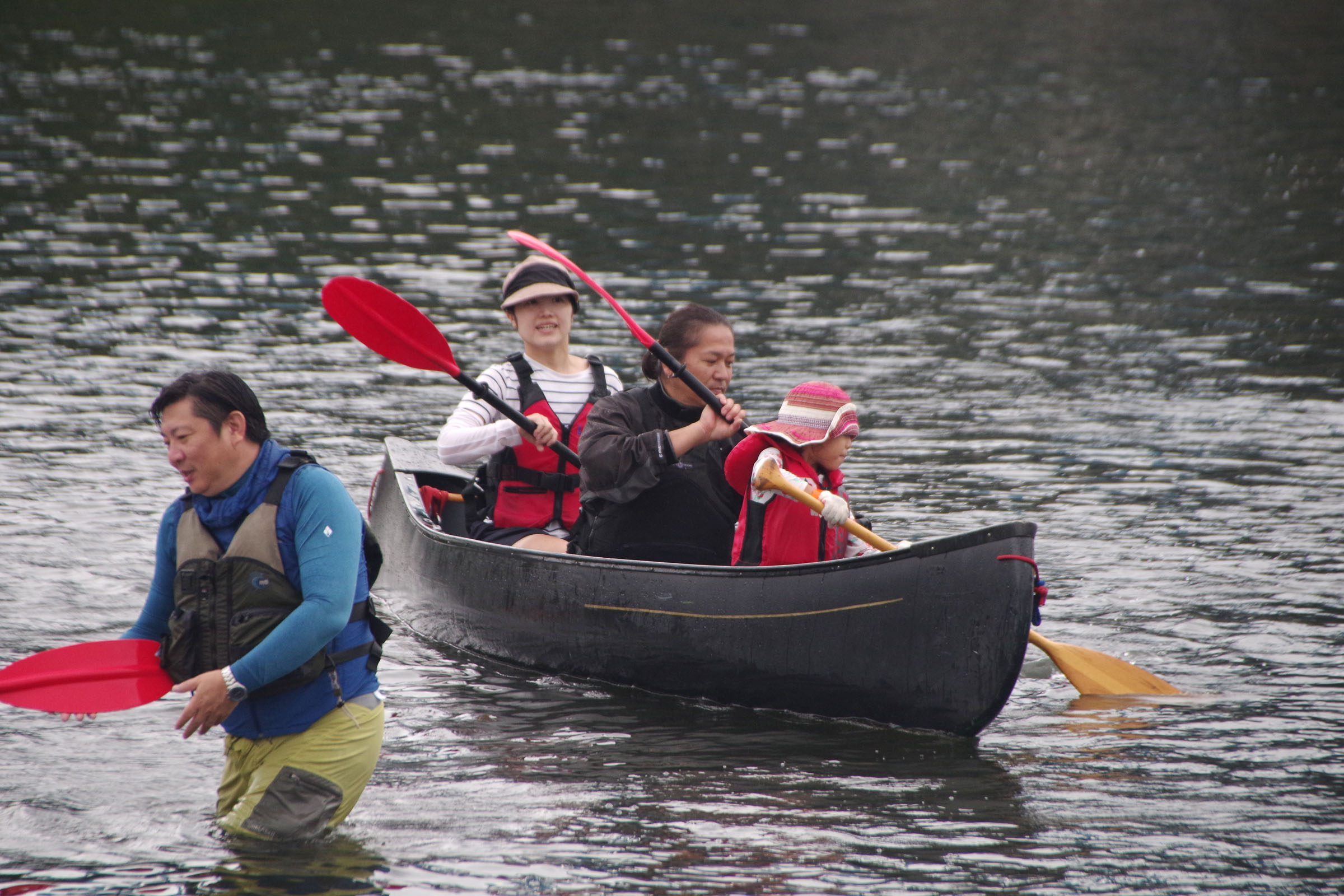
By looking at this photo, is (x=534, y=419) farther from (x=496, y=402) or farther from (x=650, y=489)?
(x=650, y=489)

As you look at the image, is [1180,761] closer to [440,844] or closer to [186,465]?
[440,844]

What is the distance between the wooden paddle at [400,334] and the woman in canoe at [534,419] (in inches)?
4.5

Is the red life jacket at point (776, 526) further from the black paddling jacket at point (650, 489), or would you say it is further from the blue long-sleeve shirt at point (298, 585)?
the blue long-sleeve shirt at point (298, 585)

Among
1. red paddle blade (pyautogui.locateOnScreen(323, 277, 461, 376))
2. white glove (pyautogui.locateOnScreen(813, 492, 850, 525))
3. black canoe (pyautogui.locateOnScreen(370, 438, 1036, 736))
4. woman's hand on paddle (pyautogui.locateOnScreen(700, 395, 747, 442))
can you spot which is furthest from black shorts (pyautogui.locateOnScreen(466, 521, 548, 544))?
white glove (pyautogui.locateOnScreen(813, 492, 850, 525))

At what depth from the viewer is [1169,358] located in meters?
13.5

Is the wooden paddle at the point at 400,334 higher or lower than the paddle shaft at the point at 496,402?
higher

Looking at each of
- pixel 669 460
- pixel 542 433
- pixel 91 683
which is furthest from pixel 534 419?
pixel 91 683

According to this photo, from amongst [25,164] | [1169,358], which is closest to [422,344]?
[1169,358]

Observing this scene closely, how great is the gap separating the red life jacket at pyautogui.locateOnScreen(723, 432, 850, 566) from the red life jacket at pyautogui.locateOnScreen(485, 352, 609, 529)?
1271mm

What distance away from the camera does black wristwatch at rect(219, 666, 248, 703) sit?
4281 mm

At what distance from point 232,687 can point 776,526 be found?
267cm

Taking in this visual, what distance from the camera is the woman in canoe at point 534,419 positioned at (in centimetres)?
726

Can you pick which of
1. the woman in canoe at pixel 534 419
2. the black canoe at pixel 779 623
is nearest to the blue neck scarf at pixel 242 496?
the black canoe at pixel 779 623

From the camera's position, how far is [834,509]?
5.87 meters
